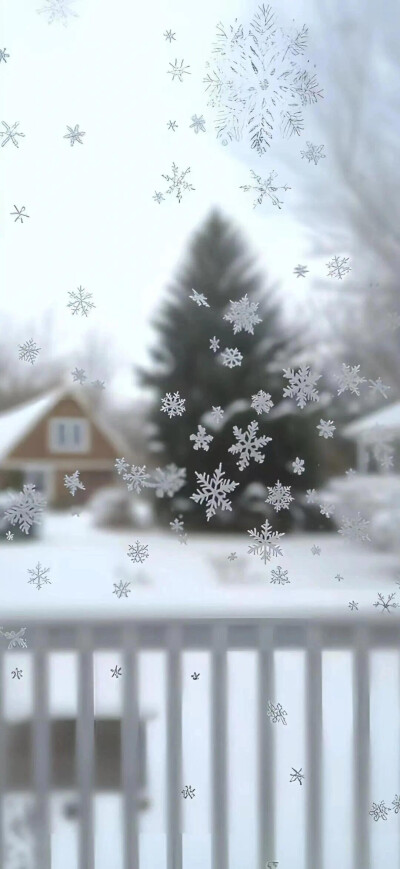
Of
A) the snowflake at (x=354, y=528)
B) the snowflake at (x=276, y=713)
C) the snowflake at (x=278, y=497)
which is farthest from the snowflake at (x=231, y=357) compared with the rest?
the snowflake at (x=276, y=713)

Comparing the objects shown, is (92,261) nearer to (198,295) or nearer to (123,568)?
(198,295)

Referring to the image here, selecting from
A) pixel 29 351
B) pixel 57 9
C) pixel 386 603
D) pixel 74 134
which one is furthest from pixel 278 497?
pixel 57 9

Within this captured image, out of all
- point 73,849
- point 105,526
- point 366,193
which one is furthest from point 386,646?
point 366,193

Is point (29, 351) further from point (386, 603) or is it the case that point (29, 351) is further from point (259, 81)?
point (386, 603)

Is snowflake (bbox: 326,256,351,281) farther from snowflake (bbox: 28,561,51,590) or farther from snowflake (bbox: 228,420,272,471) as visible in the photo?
snowflake (bbox: 28,561,51,590)

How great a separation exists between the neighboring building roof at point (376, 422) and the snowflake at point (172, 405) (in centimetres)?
28

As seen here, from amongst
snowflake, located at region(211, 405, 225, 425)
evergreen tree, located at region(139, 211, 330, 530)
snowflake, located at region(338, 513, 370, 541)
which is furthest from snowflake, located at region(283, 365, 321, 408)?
snowflake, located at region(338, 513, 370, 541)

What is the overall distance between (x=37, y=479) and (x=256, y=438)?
368 mm

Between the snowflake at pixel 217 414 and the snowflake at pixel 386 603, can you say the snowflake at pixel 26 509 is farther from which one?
the snowflake at pixel 386 603

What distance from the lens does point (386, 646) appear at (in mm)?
1480

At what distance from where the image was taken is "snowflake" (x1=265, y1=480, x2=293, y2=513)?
4.58 ft

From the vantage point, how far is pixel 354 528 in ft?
4.62

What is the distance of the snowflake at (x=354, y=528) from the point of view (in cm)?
141

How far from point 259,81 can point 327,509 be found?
719 mm
